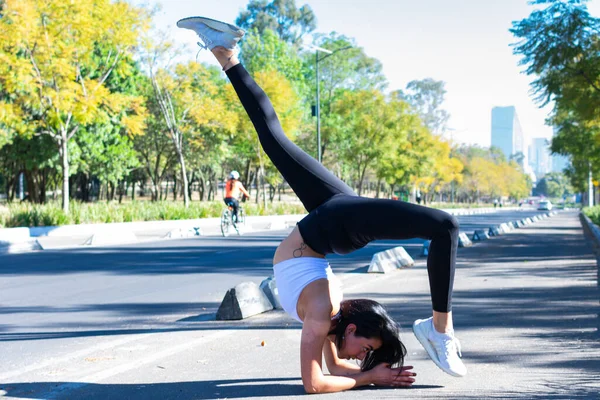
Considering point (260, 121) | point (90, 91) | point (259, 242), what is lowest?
point (259, 242)

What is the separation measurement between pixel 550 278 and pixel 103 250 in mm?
10200

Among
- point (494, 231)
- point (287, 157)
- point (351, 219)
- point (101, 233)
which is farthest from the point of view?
point (494, 231)

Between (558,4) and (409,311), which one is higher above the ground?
(558,4)

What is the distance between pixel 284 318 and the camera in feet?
25.0

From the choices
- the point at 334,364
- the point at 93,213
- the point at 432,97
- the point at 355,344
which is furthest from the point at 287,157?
the point at 432,97

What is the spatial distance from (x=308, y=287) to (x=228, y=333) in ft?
8.37

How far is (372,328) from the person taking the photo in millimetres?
4418

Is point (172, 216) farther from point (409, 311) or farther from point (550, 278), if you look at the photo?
point (409, 311)

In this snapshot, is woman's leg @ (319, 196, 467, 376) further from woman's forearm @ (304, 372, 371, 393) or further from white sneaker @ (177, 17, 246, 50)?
white sneaker @ (177, 17, 246, 50)

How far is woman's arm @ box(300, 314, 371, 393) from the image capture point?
427 centimetres

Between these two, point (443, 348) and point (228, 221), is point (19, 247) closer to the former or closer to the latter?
point (228, 221)

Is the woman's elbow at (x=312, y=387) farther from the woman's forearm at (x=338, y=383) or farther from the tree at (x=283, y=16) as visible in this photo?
the tree at (x=283, y=16)

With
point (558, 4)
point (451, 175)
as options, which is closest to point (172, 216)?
point (558, 4)

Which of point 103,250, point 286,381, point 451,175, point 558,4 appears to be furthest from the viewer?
point 451,175
